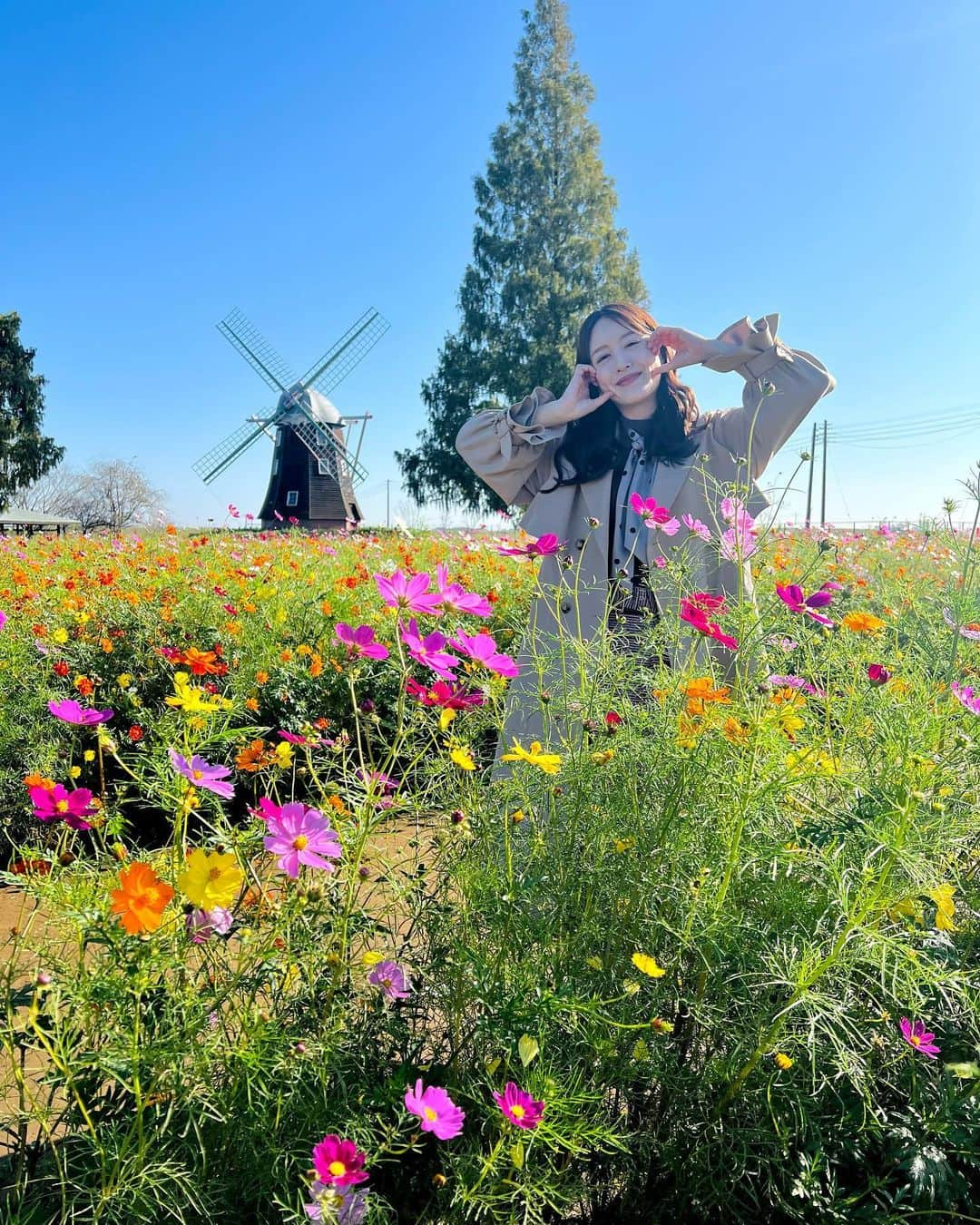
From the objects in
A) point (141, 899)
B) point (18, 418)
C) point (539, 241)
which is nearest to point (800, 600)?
point (141, 899)

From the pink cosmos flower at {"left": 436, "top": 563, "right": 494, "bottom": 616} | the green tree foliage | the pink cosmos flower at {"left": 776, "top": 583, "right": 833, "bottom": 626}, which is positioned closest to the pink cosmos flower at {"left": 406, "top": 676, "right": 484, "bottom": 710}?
the pink cosmos flower at {"left": 436, "top": 563, "right": 494, "bottom": 616}

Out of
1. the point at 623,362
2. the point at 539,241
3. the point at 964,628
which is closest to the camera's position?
the point at 964,628

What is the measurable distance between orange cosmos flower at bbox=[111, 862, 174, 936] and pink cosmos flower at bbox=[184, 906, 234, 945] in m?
0.12

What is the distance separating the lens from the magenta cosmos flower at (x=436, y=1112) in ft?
2.82

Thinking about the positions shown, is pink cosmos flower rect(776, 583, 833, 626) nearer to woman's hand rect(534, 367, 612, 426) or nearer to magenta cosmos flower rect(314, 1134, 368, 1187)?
magenta cosmos flower rect(314, 1134, 368, 1187)

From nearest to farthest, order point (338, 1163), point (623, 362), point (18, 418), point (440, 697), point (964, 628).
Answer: point (338, 1163)
point (440, 697)
point (964, 628)
point (623, 362)
point (18, 418)

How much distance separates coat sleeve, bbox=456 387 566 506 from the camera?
247cm

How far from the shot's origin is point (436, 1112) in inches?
34.8

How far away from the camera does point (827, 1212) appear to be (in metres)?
0.98

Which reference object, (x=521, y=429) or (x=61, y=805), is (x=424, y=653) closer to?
(x=61, y=805)

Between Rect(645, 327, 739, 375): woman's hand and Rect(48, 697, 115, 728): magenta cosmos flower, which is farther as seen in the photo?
Rect(645, 327, 739, 375): woman's hand

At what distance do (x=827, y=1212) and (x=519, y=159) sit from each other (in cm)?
2266

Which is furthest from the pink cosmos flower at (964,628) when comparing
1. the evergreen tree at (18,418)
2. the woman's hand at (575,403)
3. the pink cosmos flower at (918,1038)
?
the evergreen tree at (18,418)

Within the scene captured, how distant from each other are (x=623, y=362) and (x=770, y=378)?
43 cm
